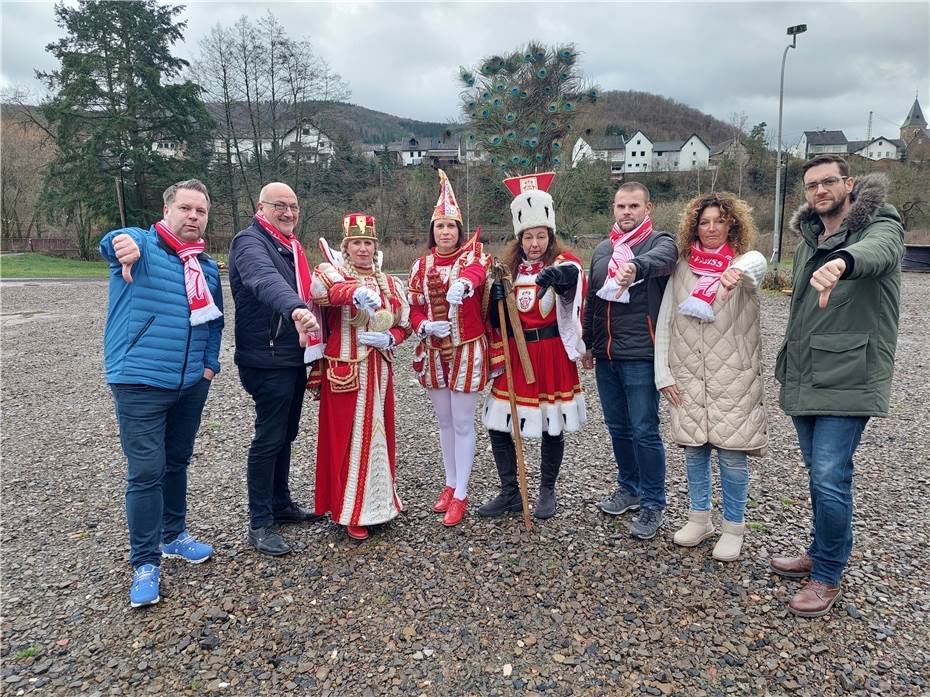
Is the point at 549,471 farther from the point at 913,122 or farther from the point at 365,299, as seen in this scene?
the point at 913,122

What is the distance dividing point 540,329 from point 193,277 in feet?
7.17

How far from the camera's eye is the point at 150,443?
10.2 ft

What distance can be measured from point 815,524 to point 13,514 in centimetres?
561

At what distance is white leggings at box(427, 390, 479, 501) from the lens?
154 inches

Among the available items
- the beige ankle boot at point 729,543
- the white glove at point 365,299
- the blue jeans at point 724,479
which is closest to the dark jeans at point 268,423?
the white glove at point 365,299

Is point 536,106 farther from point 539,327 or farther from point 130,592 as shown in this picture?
point 130,592

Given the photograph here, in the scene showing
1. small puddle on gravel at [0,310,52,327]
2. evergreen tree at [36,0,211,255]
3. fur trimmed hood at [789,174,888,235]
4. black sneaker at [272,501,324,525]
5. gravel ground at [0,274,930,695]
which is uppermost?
evergreen tree at [36,0,211,255]

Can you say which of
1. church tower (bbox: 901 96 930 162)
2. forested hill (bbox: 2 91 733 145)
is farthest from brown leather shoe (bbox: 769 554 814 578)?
forested hill (bbox: 2 91 733 145)

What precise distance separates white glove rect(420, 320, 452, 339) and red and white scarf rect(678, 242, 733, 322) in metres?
1.47

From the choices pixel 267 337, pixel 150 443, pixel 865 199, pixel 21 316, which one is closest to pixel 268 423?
pixel 267 337

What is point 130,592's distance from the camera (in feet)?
10.6

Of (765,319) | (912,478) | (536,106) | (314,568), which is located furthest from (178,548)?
(536,106)

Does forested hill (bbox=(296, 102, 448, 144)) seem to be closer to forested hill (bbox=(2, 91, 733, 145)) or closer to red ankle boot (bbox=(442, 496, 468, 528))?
forested hill (bbox=(2, 91, 733, 145))

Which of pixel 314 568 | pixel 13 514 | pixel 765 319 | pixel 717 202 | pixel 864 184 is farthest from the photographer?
pixel 765 319
